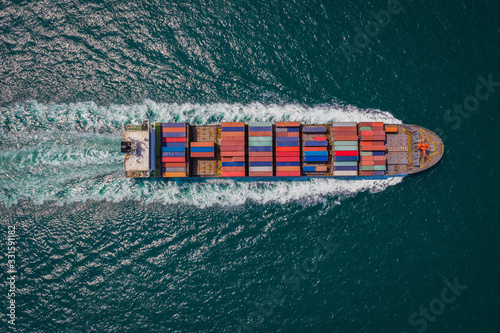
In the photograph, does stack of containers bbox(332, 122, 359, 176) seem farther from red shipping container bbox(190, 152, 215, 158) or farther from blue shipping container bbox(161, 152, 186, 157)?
blue shipping container bbox(161, 152, 186, 157)

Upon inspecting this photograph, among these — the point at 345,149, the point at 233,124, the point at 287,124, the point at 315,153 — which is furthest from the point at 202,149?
the point at 345,149

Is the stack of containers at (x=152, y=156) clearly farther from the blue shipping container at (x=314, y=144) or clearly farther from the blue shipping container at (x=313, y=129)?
the blue shipping container at (x=314, y=144)

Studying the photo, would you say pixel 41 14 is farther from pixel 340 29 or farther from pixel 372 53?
pixel 372 53

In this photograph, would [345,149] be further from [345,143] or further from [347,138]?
[347,138]

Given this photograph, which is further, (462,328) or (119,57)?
(119,57)

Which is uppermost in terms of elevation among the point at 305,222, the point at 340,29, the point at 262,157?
the point at 340,29

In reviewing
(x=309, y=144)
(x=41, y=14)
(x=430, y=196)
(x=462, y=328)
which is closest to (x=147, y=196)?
(x=309, y=144)
